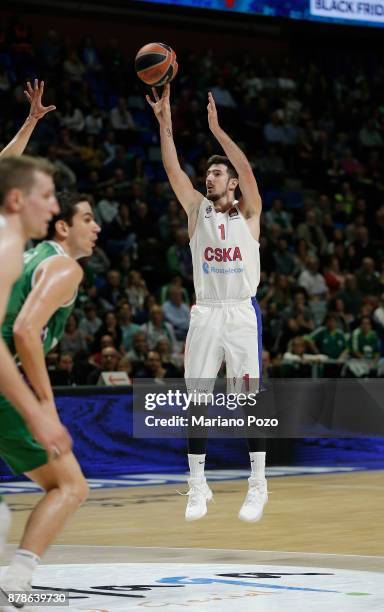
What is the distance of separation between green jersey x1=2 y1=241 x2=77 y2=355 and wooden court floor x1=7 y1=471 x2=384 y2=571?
276 centimetres

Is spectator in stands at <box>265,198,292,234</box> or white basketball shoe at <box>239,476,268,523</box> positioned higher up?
spectator in stands at <box>265,198,292,234</box>

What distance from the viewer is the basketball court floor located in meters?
6.12

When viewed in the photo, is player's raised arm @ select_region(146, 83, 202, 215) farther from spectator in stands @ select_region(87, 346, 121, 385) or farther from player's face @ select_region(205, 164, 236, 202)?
spectator in stands @ select_region(87, 346, 121, 385)

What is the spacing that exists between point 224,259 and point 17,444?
365 cm

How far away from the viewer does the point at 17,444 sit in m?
4.99

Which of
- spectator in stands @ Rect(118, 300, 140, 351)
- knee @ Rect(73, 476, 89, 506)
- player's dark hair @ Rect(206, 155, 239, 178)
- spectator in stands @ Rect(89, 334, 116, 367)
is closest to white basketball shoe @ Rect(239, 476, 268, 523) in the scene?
player's dark hair @ Rect(206, 155, 239, 178)

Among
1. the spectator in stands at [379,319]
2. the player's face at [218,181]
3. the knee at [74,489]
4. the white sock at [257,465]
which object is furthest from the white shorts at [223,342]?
the spectator in stands at [379,319]

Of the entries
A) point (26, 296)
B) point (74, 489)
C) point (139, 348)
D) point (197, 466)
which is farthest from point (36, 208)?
point (139, 348)

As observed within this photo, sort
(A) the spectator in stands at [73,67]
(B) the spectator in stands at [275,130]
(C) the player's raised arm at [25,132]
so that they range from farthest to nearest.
Answer: (B) the spectator in stands at [275,130]
(A) the spectator in stands at [73,67]
(C) the player's raised arm at [25,132]

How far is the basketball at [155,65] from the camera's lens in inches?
341

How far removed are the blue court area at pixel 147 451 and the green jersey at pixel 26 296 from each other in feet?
23.1

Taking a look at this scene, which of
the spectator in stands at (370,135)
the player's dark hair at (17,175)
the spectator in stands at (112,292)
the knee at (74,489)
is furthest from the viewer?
the spectator in stands at (370,135)

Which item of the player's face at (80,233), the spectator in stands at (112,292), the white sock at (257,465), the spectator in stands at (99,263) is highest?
the player's face at (80,233)

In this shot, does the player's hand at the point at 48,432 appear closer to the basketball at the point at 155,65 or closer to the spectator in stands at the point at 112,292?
the basketball at the point at 155,65
